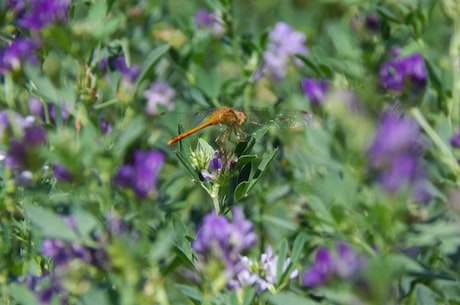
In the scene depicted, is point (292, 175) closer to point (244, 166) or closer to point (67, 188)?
point (244, 166)

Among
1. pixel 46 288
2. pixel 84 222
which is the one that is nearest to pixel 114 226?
pixel 84 222

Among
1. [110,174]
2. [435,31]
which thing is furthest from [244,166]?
[435,31]

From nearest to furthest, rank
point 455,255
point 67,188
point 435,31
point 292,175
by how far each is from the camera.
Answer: point 67,188 → point 455,255 → point 292,175 → point 435,31

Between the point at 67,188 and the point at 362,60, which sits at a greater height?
the point at 67,188

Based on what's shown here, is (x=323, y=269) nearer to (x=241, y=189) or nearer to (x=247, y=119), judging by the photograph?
(x=241, y=189)

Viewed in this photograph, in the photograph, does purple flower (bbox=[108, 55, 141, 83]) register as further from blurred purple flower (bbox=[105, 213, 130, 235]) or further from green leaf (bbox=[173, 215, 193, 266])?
blurred purple flower (bbox=[105, 213, 130, 235])

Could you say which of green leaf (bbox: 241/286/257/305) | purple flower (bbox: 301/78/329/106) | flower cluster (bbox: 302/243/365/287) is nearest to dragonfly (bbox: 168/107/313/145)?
purple flower (bbox: 301/78/329/106)
